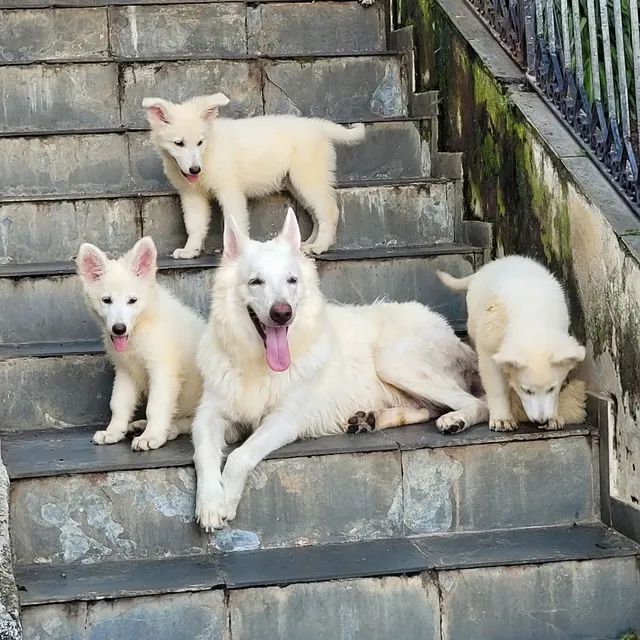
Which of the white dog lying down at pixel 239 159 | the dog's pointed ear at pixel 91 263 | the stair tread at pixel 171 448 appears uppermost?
the white dog lying down at pixel 239 159

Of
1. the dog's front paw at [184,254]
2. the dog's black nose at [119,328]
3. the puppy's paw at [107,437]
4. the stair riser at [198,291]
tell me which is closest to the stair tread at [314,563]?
the puppy's paw at [107,437]

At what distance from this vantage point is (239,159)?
636 centimetres

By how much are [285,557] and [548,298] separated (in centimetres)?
160

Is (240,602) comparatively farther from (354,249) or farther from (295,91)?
(295,91)

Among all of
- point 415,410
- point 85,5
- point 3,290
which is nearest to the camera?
point 415,410

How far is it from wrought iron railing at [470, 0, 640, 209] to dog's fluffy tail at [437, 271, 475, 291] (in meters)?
0.87

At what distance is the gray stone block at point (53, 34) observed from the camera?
24.5ft

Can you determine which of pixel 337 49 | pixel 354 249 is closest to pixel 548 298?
pixel 354 249

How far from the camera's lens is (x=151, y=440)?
472 cm

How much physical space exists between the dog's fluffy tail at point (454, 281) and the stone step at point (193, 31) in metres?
2.39

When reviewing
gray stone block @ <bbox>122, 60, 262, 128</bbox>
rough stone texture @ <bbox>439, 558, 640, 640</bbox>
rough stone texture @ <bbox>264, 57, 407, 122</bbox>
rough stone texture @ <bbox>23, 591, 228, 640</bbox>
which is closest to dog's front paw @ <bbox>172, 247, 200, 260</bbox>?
gray stone block @ <bbox>122, 60, 262, 128</bbox>

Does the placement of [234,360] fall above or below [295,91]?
below

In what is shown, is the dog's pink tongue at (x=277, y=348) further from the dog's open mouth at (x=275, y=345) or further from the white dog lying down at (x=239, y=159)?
the white dog lying down at (x=239, y=159)

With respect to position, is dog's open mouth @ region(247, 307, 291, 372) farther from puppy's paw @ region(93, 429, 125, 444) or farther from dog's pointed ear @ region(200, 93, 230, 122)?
dog's pointed ear @ region(200, 93, 230, 122)
